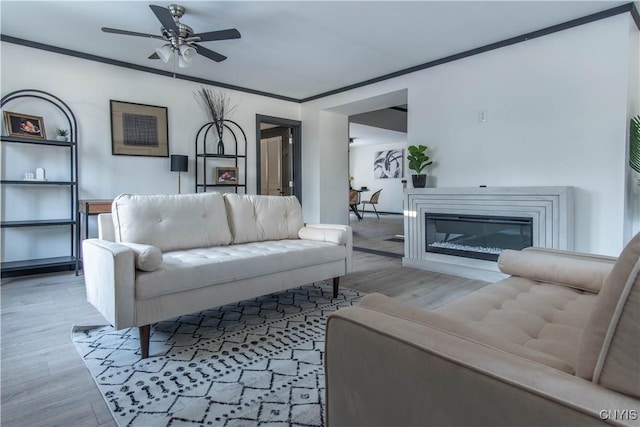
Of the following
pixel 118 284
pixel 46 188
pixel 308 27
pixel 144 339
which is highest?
pixel 308 27

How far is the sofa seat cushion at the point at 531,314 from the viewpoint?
1.13 m

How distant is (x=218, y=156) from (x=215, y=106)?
77 cm

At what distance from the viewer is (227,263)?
230cm

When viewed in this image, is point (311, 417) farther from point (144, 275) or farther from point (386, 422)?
point (144, 275)

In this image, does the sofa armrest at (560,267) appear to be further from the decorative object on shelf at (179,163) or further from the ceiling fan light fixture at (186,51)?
the decorative object on shelf at (179,163)

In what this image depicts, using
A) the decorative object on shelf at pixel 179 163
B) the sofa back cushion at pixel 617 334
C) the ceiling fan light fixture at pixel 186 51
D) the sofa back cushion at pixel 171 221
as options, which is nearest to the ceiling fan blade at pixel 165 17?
the ceiling fan light fixture at pixel 186 51

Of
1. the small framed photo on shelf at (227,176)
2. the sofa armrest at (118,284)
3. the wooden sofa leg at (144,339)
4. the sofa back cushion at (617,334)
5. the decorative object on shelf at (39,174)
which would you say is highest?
the small framed photo on shelf at (227,176)

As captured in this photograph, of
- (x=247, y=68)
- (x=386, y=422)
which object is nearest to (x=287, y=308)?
(x=386, y=422)

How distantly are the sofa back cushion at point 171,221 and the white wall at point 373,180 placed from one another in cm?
979

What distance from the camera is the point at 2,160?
370 centimetres

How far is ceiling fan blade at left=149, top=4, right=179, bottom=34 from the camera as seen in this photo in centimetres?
262

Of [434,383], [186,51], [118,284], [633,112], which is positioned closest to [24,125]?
[186,51]

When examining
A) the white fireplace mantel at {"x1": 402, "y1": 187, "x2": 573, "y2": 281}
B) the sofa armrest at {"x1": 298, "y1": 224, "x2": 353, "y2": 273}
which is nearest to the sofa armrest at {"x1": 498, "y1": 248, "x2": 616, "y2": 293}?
the sofa armrest at {"x1": 298, "y1": 224, "x2": 353, "y2": 273}

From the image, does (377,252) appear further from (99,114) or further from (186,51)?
(99,114)
